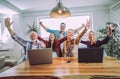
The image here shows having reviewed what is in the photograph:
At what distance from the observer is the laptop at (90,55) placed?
2.19 metres

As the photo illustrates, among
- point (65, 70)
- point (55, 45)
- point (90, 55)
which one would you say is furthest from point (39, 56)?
point (55, 45)

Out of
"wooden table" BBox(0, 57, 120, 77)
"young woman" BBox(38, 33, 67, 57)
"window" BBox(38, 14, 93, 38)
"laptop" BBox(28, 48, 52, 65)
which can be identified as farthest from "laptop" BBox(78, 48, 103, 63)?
"window" BBox(38, 14, 93, 38)

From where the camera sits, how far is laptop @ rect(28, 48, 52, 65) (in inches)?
85.8

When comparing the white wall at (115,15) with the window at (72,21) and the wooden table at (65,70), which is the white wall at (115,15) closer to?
the window at (72,21)

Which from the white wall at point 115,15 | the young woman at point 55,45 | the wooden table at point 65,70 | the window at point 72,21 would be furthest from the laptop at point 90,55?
the window at point 72,21

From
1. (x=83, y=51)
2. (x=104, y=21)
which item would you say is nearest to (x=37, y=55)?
(x=83, y=51)

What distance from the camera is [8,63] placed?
12.3 ft

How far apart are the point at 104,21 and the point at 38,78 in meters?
5.46

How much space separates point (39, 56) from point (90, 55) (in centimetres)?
74

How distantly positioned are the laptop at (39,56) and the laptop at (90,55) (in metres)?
0.47

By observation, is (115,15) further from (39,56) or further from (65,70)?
(65,70)

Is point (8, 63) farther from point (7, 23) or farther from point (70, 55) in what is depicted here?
point (70, 55)

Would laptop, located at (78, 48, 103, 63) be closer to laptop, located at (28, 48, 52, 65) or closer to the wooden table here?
the wooden table

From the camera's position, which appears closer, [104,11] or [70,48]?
[70,48]
